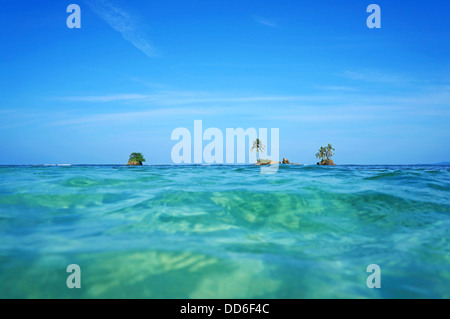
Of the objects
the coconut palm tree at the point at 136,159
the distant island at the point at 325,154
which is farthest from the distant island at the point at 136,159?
the distant island at the point at 325,154

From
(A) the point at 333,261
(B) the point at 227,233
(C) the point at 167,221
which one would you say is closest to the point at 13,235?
(C) the point at 167,221

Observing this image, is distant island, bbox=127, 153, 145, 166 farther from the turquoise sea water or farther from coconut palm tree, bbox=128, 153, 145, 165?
the turquoise sea water

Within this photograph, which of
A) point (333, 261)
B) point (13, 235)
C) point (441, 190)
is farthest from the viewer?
point (441, 190)

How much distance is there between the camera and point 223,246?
120 inches

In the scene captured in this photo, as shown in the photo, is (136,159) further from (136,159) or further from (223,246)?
(223,246)

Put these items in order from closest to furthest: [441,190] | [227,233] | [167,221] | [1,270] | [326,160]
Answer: [1,270], [227,233], [167,221], [441,190], [326,160]

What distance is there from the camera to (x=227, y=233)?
3555mm

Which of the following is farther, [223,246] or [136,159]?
[136,159]

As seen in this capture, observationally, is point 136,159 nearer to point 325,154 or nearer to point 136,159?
point 136,159

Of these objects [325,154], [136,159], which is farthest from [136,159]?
[325,154]

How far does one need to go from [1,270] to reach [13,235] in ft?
3.53

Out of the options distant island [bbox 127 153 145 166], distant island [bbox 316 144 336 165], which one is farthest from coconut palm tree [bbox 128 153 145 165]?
distant island [bbox 316 144 336 165]
